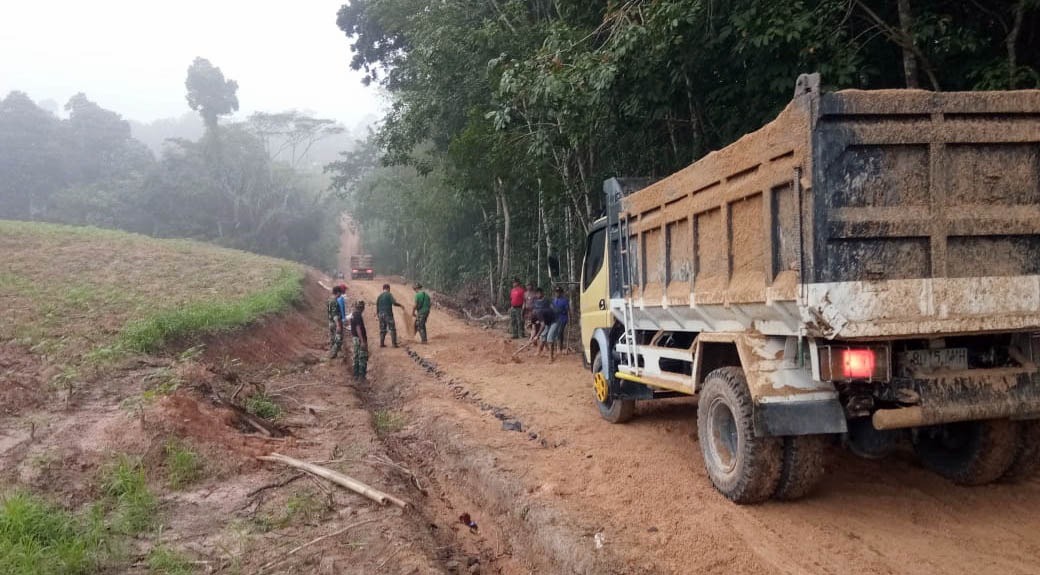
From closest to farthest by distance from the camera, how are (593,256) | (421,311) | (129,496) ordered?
(129,496)
(593,256)
(421,311)

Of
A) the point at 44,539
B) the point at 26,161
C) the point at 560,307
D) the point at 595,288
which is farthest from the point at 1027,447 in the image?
the point at 26,161

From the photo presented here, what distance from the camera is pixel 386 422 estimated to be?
894 cm

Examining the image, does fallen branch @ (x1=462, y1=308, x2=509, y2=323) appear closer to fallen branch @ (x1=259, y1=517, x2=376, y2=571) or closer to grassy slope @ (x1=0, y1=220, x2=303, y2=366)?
grassy slope @ (x1=0, y1=220, x2=303, y2=366)

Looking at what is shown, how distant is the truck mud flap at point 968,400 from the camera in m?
3.96

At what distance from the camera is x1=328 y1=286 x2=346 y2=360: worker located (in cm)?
1364

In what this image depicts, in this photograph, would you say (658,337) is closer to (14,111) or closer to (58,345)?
(58,345)

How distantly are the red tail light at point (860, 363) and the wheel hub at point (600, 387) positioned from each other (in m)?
3.86

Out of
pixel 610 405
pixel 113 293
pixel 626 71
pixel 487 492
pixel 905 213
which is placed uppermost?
pixel 626 71

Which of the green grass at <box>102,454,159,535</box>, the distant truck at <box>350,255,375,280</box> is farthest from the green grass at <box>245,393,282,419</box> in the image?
the distant truck at <box>350,255,375,280</box>

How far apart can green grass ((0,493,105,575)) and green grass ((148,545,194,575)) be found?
333 millimetres

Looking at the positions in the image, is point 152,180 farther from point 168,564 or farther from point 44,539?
point 168,564

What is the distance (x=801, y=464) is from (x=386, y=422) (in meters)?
5.81

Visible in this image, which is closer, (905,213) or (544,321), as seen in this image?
(905,213)

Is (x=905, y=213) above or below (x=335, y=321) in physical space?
above
